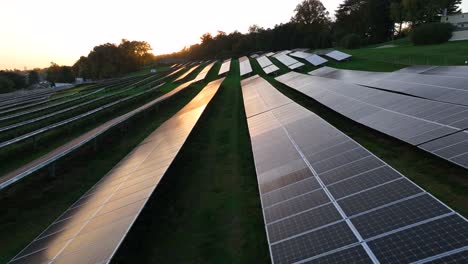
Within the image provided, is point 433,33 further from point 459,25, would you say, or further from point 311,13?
point 311,13

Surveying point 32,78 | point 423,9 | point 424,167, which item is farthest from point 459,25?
point 32,78

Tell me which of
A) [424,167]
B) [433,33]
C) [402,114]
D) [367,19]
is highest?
[367,19]

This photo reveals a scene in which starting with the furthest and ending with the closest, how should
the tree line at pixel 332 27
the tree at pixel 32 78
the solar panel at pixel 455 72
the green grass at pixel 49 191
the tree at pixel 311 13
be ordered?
the tree at pixel 32 78
the tree at pixel 311 13
the tree line at pixel 332 27
the solar panel at pixel 455 72
the green grass at pixel 49 191

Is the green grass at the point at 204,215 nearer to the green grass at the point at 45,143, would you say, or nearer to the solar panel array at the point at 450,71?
the green grass at the point at 45,143

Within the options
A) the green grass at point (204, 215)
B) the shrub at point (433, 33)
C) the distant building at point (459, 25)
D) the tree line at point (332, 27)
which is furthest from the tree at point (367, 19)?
the green grass at point (204, 215)

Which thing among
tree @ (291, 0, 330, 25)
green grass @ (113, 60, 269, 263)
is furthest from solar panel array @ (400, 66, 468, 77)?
tree @ (291, 0, 330, 25)

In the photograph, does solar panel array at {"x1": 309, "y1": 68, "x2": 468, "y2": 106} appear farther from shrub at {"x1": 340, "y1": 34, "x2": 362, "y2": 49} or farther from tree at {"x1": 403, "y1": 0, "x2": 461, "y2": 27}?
tree at {"x1": 403, "y1": 0, "x2": 461, "y2": 27}

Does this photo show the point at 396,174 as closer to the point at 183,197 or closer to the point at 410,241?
the point at 410,241
